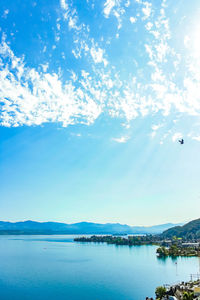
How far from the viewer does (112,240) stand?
432 feet

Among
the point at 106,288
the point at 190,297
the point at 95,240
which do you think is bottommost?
the point at 95,240

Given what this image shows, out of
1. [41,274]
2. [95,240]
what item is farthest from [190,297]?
[95,240]

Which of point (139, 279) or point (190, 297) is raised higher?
point (190, 297)

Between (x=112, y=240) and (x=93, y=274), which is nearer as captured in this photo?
(x=93, y=274)

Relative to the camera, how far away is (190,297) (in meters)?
24.9

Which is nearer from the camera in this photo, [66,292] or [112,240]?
[66,292]

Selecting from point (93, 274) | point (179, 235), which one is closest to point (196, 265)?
point (93, 274)

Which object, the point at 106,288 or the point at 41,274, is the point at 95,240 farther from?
the point at 106,288

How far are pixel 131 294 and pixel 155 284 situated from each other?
725 centimetres

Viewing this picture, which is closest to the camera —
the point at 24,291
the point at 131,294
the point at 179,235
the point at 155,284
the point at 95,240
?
the point at 131,294

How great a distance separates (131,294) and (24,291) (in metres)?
15.4

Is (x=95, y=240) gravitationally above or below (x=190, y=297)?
below

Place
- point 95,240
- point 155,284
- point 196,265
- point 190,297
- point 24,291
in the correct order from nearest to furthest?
1. point 190,297
2. point 24,291
3. point 155,284
4. point 196,265
5. point 95,240

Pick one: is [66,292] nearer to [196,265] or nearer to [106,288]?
[106,288]
